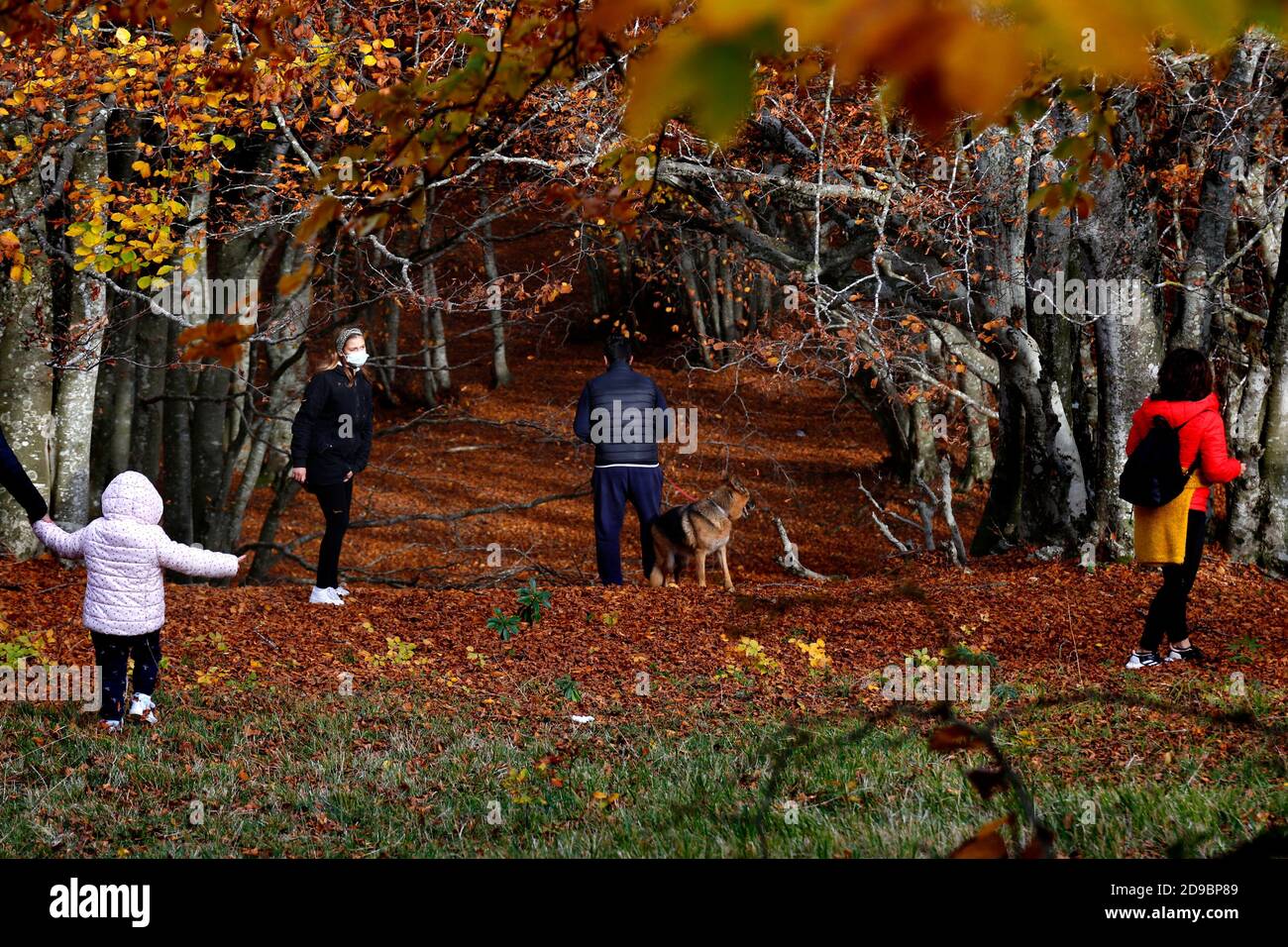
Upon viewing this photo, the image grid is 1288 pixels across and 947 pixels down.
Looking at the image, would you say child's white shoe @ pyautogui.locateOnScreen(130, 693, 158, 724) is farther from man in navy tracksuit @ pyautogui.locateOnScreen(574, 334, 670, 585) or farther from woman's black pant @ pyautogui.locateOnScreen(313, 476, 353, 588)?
man in navy tracksuit @ pyautogui.locateOnScreen(574, 334, 670, 585)

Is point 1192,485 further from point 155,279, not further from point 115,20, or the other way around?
point 115,20

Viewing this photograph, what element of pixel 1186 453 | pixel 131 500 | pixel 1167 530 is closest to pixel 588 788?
pixel 131 500

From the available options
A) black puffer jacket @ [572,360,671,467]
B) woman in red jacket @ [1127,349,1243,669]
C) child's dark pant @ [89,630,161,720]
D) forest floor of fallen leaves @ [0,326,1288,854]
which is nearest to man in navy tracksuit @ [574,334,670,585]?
black puffer jacket @ [572,360,671,467]

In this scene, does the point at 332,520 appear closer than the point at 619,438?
Yes

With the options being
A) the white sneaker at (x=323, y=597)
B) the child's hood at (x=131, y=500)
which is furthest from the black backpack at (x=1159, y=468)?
the white sneaker at (x=323, y=597)

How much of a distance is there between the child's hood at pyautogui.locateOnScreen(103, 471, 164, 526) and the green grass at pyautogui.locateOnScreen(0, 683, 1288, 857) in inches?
42.3

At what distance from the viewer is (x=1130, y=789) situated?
4555 mm

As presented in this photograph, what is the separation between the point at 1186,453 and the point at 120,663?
595 cm

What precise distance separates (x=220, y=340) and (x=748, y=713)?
13.7 ft

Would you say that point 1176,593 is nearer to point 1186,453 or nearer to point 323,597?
point 1186,453

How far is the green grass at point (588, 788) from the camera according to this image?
13.9 feet

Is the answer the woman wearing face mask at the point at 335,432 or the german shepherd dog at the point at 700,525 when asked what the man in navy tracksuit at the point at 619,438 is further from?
the woman wearing face mask at the point at 335,432

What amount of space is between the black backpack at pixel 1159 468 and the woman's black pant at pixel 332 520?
5592 mm

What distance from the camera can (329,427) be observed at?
934cm
